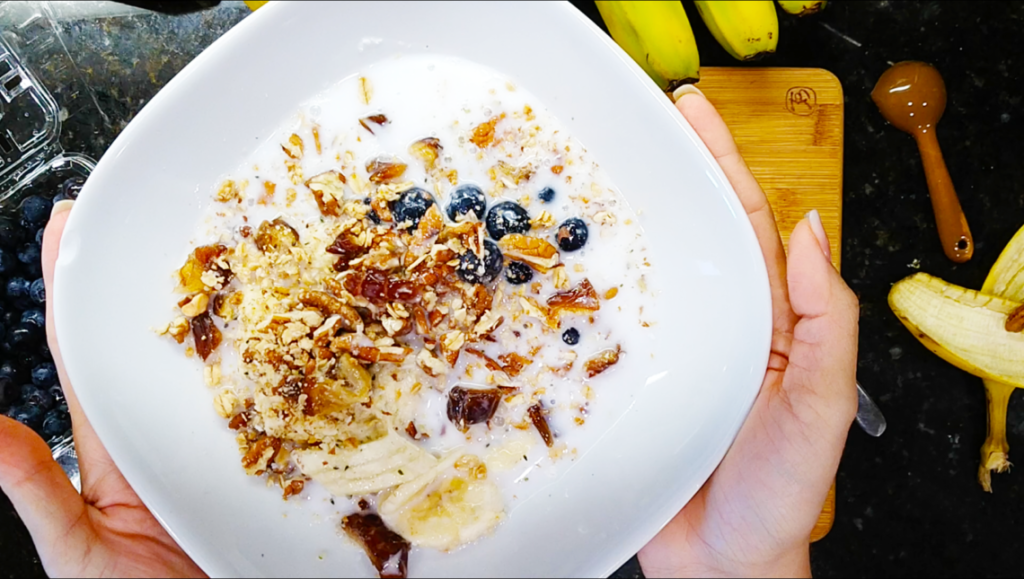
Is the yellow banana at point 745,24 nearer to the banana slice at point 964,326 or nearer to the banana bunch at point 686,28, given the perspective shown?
the banana bunch at point 686,28

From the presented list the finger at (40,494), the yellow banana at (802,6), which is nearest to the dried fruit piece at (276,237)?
the finger at (40,494)

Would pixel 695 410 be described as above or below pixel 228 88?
below

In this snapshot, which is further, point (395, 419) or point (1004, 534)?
point (1004, 534)

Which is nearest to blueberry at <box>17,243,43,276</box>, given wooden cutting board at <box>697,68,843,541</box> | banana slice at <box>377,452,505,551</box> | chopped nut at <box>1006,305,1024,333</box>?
banana slice at <box>377,452,505,551</box>

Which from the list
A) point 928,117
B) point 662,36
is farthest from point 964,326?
point 662,36

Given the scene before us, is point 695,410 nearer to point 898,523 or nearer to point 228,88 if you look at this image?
point 898,523

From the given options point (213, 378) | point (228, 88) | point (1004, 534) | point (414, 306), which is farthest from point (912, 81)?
point (213, 378)

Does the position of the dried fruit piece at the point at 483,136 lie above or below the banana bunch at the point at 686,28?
below
